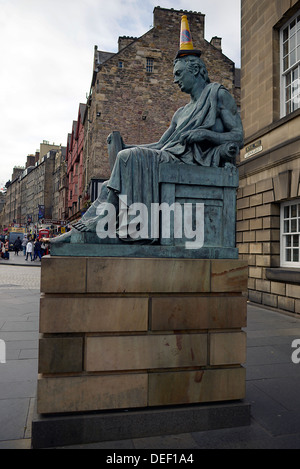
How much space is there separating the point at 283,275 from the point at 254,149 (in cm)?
402

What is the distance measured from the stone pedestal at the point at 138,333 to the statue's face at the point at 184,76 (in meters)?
1.77

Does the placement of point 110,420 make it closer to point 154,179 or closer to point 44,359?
point 44,359

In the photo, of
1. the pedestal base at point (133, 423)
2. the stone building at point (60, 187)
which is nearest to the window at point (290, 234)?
the pedestal base at point (133, 423)

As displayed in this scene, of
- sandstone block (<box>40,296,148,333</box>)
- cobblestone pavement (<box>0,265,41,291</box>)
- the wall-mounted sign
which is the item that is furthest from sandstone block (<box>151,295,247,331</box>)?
cobblestone pavement (<box>0,265,41,291</box>)

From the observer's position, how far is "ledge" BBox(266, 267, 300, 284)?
8.02 m

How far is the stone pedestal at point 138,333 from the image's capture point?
2.52 metres

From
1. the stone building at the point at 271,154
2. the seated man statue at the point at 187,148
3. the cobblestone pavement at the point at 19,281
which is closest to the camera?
the seated man statue at the point at 187,148

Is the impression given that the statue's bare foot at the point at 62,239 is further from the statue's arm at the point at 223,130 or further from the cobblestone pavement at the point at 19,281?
the cobblestone pavement at the point at 19,281

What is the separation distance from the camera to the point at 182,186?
2961 millimetres

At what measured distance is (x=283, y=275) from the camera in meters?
8.47

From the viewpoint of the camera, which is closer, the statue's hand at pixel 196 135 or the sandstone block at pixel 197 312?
the sandstone block at pixel 197 312

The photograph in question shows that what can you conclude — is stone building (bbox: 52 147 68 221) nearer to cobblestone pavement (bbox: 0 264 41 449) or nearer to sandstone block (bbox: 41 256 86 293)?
cobblestone pavement (bbox: 0 264 41 449)
